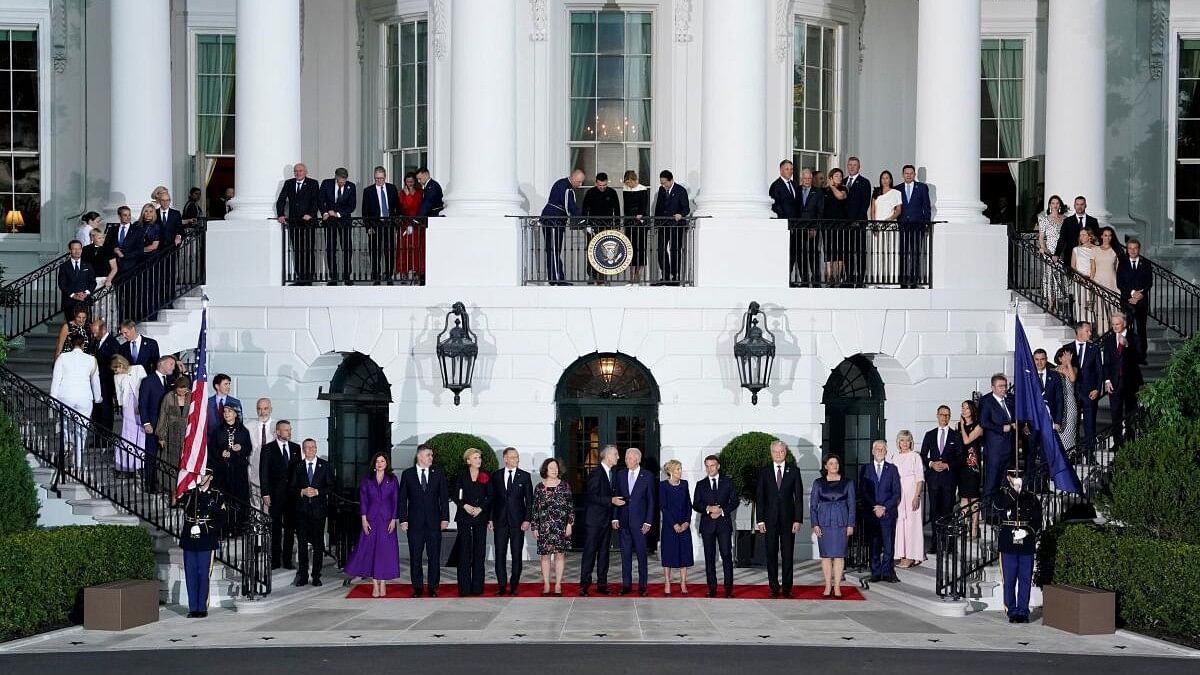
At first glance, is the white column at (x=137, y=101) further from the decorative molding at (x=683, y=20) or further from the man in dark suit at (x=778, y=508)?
the man in dark suit at (x=778, y=508)

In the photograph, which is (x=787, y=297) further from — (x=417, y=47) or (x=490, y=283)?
(x=417, y=47)

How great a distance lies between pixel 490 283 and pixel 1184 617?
428 inches

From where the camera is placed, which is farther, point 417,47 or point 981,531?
point 417,47

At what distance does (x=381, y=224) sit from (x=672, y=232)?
4.05 metres

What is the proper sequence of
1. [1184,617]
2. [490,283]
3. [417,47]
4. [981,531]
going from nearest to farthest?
[1184,617] → [981,531] → [490,283] → [417,47]

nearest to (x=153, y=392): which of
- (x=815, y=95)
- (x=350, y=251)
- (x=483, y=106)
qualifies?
(x=350, y=251)

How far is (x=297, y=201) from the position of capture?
2795 centimetres

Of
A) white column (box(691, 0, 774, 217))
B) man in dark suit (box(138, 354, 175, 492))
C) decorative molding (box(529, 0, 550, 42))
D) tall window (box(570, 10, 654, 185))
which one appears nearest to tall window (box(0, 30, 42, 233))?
decorative molding (box(529, 0, 550, 42))

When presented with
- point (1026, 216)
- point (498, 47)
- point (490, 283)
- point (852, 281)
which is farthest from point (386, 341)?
point (1026, 216)

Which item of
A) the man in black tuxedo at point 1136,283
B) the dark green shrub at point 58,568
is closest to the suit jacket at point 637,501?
the dark green shrub at point 58,568

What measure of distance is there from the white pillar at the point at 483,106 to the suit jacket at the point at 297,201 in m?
2.01

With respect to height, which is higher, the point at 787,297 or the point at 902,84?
the point at 902,84

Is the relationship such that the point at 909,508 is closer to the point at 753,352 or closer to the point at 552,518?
the point at 753,352

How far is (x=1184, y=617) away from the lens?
65.7 feet
